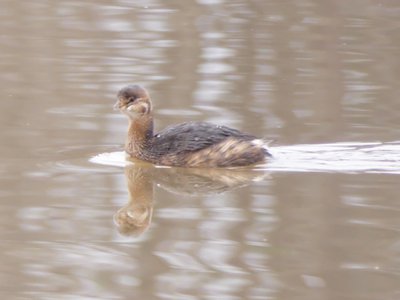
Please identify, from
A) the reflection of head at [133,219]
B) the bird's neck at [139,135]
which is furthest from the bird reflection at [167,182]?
the bird's neck at [139,135]

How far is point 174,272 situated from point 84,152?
3152 mm

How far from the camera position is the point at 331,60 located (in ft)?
45.7

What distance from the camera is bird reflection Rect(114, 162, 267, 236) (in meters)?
8.46

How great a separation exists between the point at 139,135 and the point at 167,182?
817mm

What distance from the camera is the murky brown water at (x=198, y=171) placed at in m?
7.04

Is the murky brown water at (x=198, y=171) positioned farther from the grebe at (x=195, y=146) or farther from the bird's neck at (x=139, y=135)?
the bird's neck at (x=139, y=135)

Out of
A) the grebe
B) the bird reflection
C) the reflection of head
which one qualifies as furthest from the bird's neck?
the reflection of head

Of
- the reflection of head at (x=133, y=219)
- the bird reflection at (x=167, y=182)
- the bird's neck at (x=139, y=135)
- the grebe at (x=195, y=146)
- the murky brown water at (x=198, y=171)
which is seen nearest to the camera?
the murky brown water at (x=198, y=171)

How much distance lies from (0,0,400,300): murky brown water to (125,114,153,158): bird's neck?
239 mm

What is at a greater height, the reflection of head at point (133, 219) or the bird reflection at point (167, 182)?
the reflection of head at point (133, 219)

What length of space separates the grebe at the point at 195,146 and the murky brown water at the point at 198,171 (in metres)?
0.13

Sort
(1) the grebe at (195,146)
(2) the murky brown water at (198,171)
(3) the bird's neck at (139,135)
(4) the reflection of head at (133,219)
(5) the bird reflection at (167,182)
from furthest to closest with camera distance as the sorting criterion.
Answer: (3) the bird's neck at (139,135) → (1) the grebe at (195,146) → (5) the bird reflection at (167,182) → (4) the reflection of head at (133,219) → (2) the murky brown water at (198,171)

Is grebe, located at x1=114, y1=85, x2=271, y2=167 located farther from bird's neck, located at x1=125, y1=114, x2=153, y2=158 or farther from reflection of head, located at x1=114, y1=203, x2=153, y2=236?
reflection of head, located at x1=114, y1=203, x2=153, y2=236

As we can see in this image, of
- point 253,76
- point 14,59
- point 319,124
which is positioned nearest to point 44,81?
point 14,59
